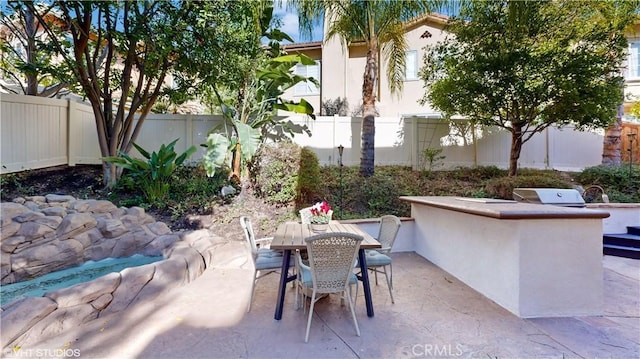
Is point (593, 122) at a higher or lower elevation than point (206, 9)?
lower

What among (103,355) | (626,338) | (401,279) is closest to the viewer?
(103,355)

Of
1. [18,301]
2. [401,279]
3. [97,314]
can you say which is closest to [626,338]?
[401,279]

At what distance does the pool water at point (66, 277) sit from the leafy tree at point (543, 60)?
8.05m

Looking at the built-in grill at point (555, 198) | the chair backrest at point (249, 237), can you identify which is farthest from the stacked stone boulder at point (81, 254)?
the built-in grill at point (555, 198)

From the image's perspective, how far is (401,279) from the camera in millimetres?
4586

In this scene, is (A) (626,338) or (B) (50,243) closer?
(A) (626,338)

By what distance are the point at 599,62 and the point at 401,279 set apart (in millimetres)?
6969

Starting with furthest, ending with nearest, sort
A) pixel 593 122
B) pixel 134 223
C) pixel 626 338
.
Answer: pixel 593 122 → pixel 134 223 → pixel 626 338

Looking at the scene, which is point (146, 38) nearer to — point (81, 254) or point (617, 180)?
point (81, 254)

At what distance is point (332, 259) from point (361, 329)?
791mm

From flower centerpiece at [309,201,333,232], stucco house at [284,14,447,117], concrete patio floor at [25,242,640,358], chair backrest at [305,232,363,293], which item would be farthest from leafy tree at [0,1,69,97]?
stucco house at [284,14,447,117]

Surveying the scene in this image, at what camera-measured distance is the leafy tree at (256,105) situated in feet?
22.2

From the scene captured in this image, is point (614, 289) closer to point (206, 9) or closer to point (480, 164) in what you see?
point (480, 164)

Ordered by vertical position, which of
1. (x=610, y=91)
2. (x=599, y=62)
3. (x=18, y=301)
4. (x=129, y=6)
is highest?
(x=129, y=6)
